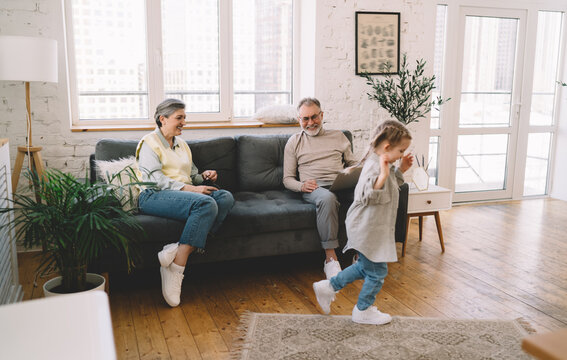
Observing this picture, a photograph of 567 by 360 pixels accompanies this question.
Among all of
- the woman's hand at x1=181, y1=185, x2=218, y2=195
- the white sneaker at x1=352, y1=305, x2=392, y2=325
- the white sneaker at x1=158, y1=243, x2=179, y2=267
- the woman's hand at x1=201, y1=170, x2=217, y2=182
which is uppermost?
the woman's hand at x1=201, y1=170, x2=217, y2=182

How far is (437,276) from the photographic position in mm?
3242

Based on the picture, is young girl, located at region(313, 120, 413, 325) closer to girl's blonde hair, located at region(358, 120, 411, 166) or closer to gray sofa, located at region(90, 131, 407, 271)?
girl's blonde hair, located at region(358, 120, 411, 166)

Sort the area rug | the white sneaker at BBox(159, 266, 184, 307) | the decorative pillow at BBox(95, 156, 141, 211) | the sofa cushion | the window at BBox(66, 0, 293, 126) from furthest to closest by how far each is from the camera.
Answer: the window at BBox(66, 0, 293, 126)
the sofa cushion
the decorative pillow at BBox(95, 156, 141, 211)
the white sneaker at BBox(159, 266, 184, 307)
the area rug

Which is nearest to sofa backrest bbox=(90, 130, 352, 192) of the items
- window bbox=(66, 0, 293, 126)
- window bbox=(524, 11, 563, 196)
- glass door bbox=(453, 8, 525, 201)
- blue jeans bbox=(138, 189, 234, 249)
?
blue jeans bbox=(138, 189, 234, 249)

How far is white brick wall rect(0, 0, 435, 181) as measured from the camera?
349 cm

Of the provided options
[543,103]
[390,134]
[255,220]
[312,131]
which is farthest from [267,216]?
[543,103]

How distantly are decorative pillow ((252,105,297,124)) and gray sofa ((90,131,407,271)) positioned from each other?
0.48 m

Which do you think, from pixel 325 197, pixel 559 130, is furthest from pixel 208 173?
pixel 559 130

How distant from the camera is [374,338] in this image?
240cm

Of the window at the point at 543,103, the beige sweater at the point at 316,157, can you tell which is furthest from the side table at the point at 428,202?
the window at the point at 543,103

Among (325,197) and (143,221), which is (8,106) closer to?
(143,221)

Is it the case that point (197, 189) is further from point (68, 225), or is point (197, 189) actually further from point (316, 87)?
point (316, 87)

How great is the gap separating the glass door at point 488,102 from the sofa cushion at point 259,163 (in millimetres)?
2359

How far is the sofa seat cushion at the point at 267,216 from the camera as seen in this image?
9.77ft
